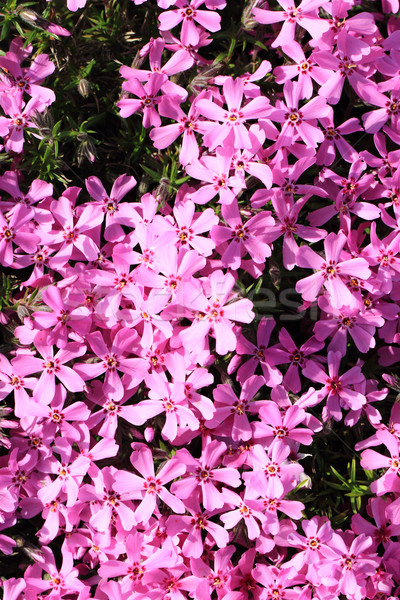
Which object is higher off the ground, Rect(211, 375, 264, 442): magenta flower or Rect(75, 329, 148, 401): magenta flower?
Rect(75, 329, 148, 401): magenta flower

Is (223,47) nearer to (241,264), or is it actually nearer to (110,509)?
(241,264)

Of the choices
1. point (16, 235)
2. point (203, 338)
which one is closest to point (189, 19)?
point (16, 235)

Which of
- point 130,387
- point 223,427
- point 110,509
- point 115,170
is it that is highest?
point 115,170

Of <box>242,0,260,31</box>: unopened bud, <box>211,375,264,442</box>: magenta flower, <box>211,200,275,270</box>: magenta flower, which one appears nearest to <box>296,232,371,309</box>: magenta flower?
<box>211,200,275,270</box>: magenta flower

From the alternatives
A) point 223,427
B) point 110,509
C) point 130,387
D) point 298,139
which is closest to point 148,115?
point 298,139

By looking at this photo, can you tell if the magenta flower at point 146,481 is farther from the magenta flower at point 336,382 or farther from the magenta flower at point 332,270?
the magenta flower at point 332,270

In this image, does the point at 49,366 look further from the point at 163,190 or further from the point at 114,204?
the point at 163,190

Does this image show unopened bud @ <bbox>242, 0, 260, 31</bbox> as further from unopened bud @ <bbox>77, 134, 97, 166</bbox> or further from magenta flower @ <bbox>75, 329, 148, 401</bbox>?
magenta flower @ <bbox>75, 329, 148, 401</bbox>

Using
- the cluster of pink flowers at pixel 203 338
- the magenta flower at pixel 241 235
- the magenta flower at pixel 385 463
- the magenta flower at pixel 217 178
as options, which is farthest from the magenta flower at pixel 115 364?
the magenta flower at pixel 385 463
